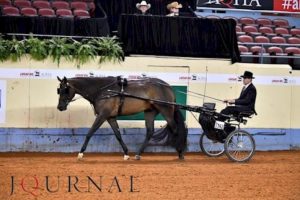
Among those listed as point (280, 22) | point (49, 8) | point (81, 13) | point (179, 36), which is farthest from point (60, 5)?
point (280, 22)

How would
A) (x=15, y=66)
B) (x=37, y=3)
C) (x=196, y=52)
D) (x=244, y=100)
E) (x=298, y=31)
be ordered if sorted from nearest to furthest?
1. (x=244, y=100)
2. (x=15, y=66)
3. (x=196, y=52)
4. (x=37, y=3)
5. (x=298, y=31)

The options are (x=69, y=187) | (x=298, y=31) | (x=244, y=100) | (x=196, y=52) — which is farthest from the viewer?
(x=298, y=31)

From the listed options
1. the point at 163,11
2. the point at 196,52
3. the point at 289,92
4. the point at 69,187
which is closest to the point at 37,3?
the point at 163,11

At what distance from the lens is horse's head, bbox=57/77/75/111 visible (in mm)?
15633

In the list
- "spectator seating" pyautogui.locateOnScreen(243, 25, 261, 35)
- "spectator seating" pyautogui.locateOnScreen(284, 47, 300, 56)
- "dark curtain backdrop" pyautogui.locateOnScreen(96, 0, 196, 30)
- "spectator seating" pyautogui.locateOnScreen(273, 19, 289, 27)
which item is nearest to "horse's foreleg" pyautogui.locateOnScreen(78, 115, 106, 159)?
"dark curtain backdrop" pyautogui.locateOnScreen(96, 0, 196, 30)

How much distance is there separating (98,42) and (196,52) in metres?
2.60

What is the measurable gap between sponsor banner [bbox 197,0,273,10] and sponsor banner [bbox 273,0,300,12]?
0.24m

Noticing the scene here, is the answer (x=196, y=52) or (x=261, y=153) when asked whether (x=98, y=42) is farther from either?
(x=261, y=153)

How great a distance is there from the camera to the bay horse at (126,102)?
51.4ft

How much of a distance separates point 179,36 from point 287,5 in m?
6.98

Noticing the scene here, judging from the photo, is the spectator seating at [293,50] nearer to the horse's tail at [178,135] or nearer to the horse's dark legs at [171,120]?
the horse's tail at [178,135]

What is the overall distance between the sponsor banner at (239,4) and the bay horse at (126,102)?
23.1 ft

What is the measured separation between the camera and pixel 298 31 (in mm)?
23375

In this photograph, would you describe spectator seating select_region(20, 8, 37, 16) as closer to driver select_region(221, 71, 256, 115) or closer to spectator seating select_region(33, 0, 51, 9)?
spectator seating select_region(33, 0, 51, 9)
